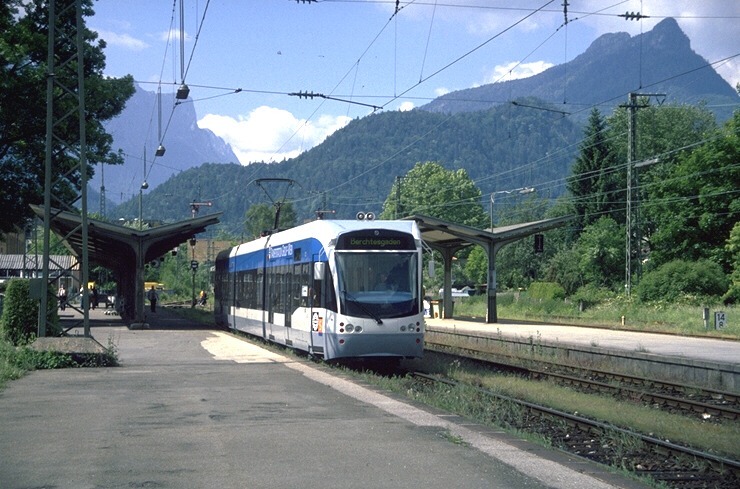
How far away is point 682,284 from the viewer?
158 feet

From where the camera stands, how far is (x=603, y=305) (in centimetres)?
5028

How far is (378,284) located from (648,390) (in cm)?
549

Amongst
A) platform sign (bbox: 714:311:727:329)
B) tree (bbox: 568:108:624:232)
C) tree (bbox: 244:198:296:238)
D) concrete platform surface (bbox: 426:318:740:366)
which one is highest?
tree (bbox: 244:198:296:238)

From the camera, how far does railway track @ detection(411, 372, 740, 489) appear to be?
9703mm

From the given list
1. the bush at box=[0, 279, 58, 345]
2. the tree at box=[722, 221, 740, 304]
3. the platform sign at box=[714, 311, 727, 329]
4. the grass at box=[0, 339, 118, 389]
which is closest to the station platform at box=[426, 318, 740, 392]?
the platform sign at box=[714, 311, 727, 329]

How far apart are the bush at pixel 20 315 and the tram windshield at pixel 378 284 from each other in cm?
752

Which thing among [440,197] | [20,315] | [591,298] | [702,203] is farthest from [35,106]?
[440,197]

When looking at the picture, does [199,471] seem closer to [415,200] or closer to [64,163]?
[64,163]

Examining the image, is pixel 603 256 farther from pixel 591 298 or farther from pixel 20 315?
pixel 20 315

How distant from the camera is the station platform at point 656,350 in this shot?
62.4 ft

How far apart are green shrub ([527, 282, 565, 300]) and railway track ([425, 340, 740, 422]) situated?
37845 mm

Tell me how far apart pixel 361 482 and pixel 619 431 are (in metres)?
4.94

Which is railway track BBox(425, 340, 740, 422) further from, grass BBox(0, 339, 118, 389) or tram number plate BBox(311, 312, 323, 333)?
grass BBox(0, 339, 118, 389)

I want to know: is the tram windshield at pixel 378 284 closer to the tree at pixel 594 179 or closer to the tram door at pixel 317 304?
the tram door at pixel 317 304
